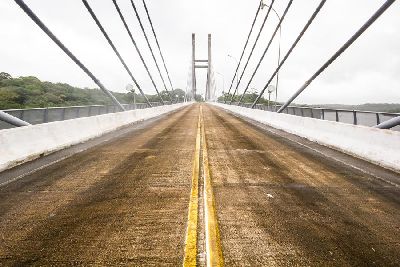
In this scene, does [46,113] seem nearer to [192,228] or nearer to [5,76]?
[192,228]

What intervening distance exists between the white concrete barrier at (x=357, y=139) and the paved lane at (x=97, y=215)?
4.89 meters

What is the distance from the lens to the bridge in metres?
3.63

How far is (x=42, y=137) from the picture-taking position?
10.0 meters

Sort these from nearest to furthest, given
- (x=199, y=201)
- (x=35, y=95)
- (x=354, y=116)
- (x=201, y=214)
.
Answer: (x=201, y=214) → (x=199, y=201) → (x=354, y=116) → (x=35, y=95)

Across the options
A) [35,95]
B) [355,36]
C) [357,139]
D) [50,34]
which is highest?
[50,34]

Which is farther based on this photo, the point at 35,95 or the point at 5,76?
the point at 5,76

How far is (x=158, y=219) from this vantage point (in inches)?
180

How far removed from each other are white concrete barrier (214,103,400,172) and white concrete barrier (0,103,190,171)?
29.3 ft

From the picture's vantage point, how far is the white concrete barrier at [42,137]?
26.8ft

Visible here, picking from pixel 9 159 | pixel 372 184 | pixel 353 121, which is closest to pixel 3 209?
pixel 9 159

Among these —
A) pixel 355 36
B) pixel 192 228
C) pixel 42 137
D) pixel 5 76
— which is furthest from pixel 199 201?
pixel 5 76

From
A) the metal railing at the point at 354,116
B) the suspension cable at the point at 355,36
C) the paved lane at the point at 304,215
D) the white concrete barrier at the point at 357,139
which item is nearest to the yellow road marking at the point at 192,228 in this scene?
the paved lane at the point at 304,215

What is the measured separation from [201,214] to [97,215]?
1.41 metres

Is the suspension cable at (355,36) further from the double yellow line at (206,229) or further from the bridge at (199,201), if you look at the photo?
the double yellow line at (206,229)
